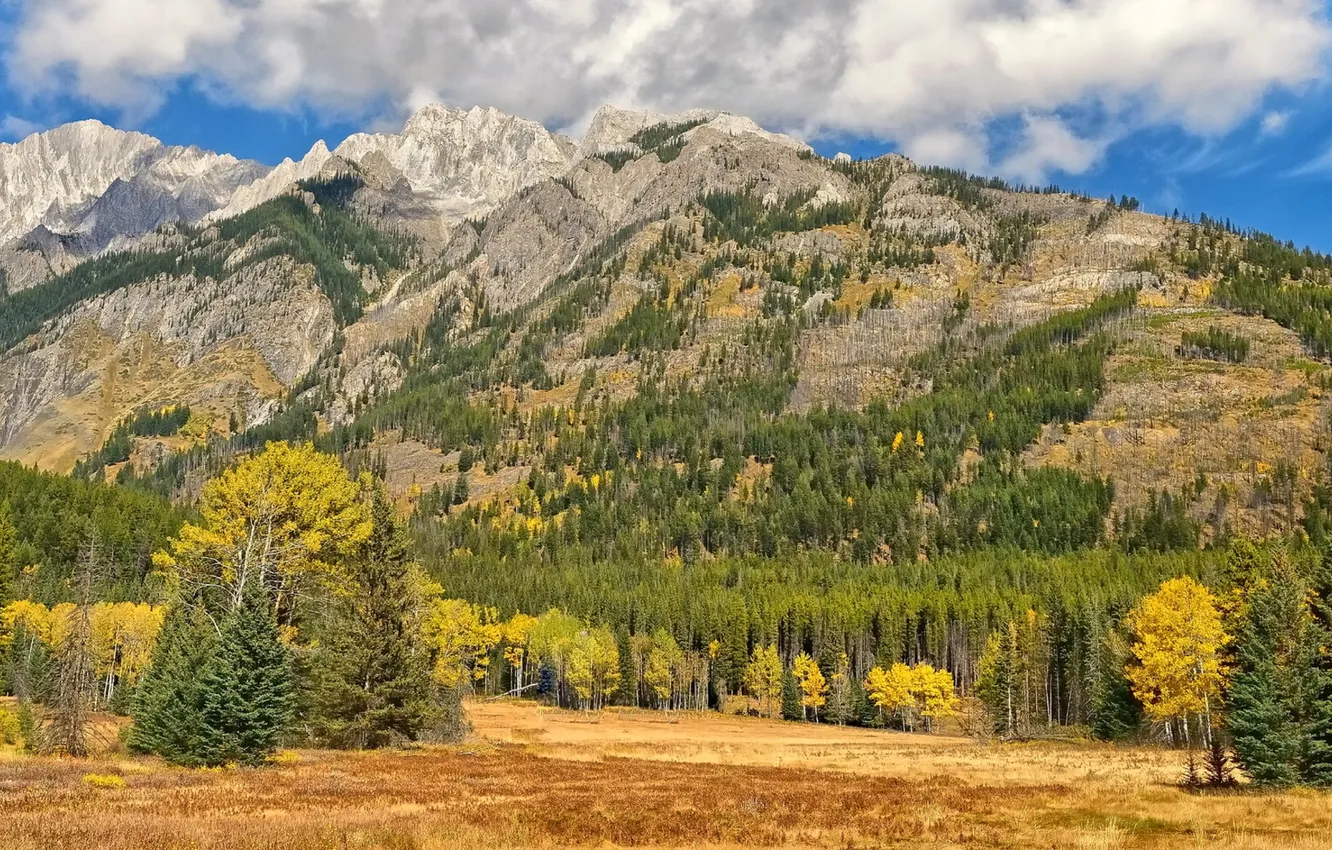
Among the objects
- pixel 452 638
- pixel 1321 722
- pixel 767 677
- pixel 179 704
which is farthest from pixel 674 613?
pixel 179 704

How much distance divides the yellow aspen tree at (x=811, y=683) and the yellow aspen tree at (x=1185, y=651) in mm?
53571

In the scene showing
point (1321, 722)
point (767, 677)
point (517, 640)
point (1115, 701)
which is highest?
point (1321, 722)

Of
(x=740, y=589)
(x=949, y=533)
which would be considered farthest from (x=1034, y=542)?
(x=740, y=589)

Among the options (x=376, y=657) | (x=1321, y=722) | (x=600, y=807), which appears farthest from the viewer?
(x=376, y=657)

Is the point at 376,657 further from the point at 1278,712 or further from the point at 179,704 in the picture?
the point at 1278,712

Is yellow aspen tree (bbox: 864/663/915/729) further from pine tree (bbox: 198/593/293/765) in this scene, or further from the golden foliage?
pine tree (bbox: 198/593/293/765)

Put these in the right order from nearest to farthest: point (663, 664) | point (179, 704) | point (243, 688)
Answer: point (243, 688), point (179, 704), point (663, 664)

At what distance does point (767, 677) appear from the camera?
114 meters

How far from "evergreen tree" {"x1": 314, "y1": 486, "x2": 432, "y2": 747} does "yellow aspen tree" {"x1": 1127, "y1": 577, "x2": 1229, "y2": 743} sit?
4640cm

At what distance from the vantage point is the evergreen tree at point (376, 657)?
36.9 metres

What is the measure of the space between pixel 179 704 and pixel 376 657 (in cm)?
863

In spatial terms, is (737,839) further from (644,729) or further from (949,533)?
(949,533)

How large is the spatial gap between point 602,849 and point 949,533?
164 m

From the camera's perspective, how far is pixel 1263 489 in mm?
171000
